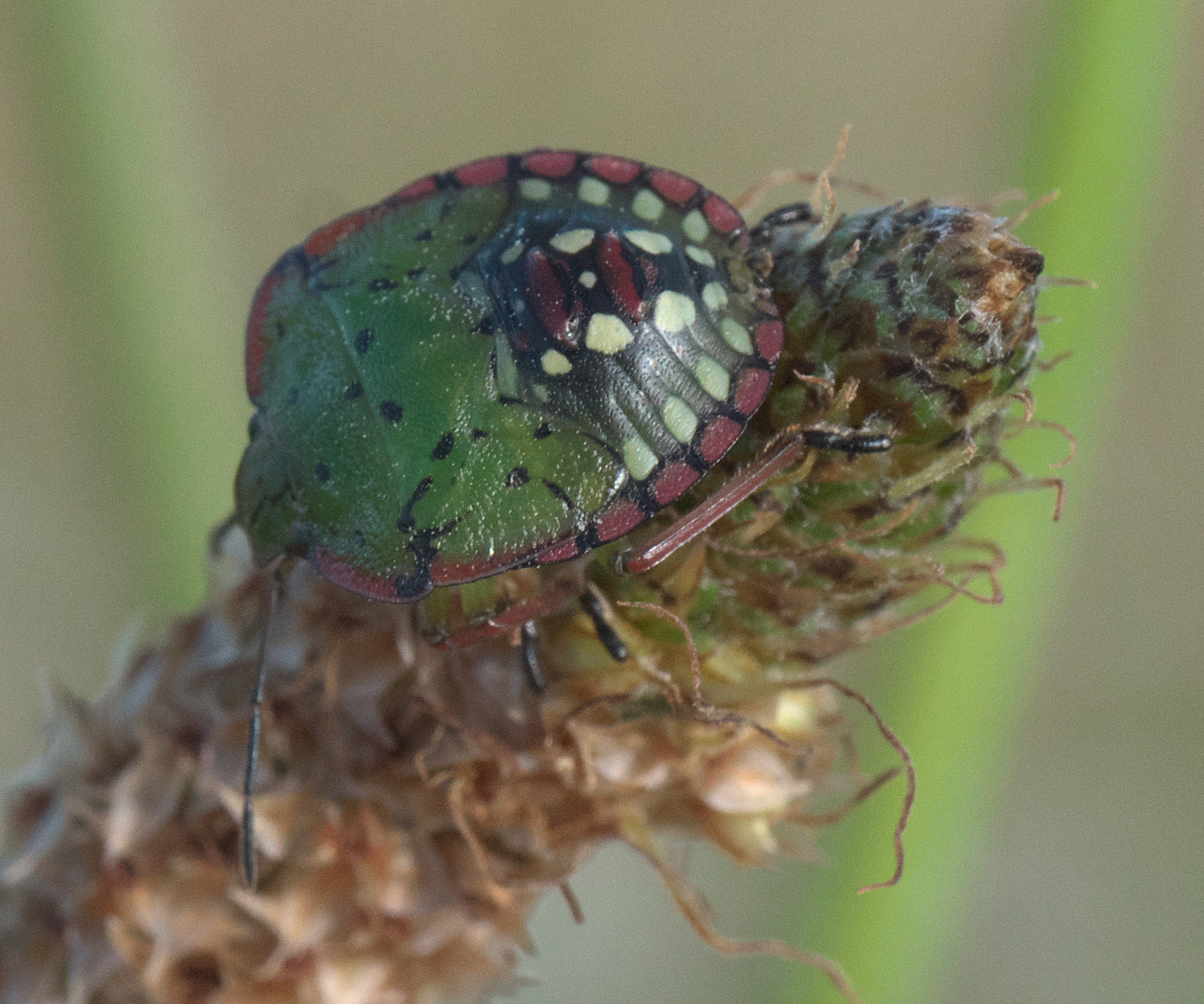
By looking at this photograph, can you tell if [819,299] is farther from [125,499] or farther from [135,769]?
[125,499]

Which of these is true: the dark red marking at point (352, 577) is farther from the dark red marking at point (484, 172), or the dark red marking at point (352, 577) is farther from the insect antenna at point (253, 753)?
the dark red marking at point (484, 172)

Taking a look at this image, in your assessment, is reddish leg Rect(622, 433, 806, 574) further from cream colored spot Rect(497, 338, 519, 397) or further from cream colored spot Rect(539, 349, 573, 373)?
cream colored spot Rect(497, 338, 519, 397)

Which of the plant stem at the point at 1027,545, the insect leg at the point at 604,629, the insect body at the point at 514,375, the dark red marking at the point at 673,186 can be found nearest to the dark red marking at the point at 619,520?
the insect body at the point at 514,375

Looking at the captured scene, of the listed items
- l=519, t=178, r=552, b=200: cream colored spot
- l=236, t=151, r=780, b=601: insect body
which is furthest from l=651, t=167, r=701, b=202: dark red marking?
l=519, t=178, r=552, b=200: cream colored spot

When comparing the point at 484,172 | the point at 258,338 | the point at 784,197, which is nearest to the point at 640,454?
the point at 484,172

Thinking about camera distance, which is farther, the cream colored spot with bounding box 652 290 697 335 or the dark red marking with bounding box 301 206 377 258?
the dark red marking with bounding box 301 206 377 258
